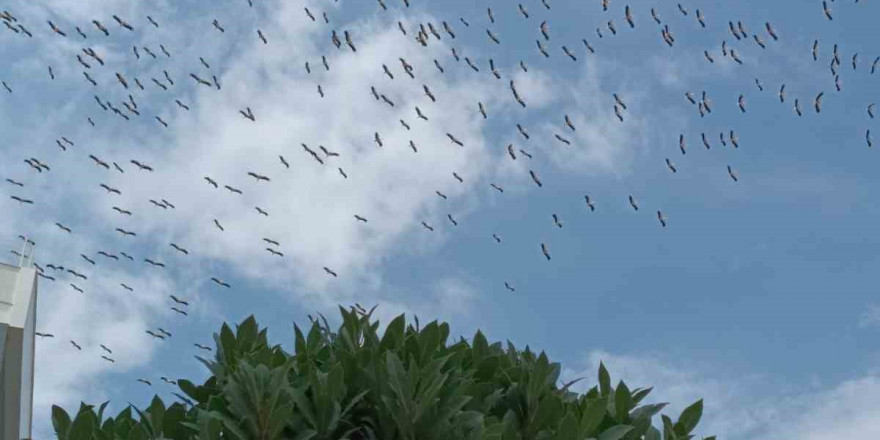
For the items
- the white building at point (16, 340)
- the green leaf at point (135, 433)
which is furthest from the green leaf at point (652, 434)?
the white building at point (16, 340)

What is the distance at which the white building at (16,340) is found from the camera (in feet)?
76.1

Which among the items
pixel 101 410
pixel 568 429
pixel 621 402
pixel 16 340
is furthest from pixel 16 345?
pixel 568 429

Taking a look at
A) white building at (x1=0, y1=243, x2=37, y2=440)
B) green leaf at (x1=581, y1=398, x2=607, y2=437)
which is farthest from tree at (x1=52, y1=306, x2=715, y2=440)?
white building at (x1=0, y1=243, x2=37, y2=440)

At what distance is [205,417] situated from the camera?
746cm

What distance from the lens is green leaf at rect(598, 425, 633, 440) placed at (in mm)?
7832

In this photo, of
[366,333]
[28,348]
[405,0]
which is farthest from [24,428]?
[366,333]

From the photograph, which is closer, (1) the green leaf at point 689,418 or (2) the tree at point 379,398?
(2) the tree at point 379,398

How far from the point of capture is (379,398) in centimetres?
775

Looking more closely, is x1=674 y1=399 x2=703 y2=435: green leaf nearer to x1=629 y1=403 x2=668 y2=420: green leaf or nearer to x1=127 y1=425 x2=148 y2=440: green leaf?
x1=629 y1=403 x2=668 y2=420: green leaf

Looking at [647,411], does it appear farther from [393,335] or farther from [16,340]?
[16,340]

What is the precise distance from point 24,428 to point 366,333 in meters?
20.6

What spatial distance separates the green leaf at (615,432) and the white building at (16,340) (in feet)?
59.9

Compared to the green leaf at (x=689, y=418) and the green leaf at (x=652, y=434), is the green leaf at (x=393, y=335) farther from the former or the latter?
the green leaf at (x=689, y=418)

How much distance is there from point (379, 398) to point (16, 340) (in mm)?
17999
